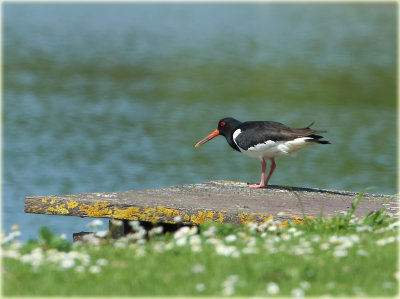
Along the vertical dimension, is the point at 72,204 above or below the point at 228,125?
below

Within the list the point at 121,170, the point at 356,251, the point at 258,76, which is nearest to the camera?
the point at 356,251

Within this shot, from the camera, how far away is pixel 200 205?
8.52 m

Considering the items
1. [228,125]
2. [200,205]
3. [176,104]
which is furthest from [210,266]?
[176,104]

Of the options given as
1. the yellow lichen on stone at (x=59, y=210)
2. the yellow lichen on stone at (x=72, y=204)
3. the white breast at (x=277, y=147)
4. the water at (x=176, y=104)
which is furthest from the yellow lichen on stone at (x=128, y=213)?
the water at (x=176, y=104)

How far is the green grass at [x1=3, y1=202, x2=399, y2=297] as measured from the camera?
546cm

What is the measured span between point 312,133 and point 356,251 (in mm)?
3741

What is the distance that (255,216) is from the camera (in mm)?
8109

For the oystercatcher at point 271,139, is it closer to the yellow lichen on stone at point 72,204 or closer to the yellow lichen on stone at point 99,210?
the yellow lichen on stone at point 99,210

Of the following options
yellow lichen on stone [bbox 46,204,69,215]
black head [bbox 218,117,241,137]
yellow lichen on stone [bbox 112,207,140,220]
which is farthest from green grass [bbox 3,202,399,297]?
black head [bbox 218,117,241,137]

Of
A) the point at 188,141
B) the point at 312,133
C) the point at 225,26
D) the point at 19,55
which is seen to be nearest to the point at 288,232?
the point at 312,133

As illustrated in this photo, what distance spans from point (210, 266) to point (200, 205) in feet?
8.50

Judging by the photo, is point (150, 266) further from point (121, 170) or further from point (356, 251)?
point (121, 170)

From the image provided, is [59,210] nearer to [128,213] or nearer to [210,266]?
[128,213]

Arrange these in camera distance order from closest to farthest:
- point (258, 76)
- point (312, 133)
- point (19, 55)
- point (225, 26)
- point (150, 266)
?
point (150, 266) < point (312, 133) < point (258, 76) < point (19, 55) < point (225, 26)
